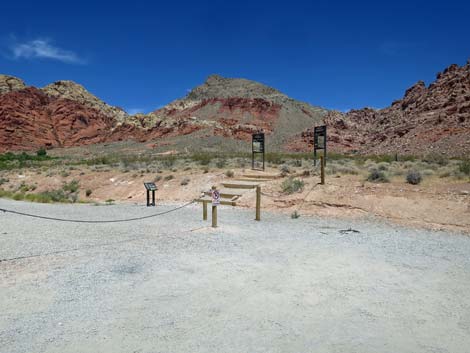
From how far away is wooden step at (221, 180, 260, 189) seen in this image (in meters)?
18.7

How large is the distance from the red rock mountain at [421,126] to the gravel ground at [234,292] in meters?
31.8

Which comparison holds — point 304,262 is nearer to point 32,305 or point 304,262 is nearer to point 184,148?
point 32,305

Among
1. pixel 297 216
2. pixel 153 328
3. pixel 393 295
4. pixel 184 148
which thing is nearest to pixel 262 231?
pixel 297 216

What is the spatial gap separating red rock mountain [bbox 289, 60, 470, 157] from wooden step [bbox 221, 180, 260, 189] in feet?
79.9

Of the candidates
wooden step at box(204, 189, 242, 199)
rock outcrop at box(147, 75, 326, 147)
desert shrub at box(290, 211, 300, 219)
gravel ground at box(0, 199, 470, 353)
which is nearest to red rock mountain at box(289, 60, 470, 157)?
rock outcrop at box(147, 75, 326, 147)

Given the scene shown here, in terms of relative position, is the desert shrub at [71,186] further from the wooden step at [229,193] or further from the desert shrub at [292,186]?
the desert shrub at [292,186]

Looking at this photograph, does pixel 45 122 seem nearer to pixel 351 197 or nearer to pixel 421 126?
pixel 421 126

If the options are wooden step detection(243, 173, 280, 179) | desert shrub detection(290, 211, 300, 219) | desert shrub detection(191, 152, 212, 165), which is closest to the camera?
desert shrub detection(290, 211, 300, 219)

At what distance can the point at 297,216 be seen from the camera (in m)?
13.6

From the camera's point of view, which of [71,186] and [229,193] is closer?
[229,193]

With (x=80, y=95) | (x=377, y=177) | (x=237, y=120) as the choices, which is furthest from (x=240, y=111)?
(x=377, y=177)

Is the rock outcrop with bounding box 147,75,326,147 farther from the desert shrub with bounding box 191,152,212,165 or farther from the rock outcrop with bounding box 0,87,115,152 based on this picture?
the desert shrub with bounding box 191,152,212,165

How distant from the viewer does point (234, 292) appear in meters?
5.88

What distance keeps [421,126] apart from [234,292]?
48011 millimetres
